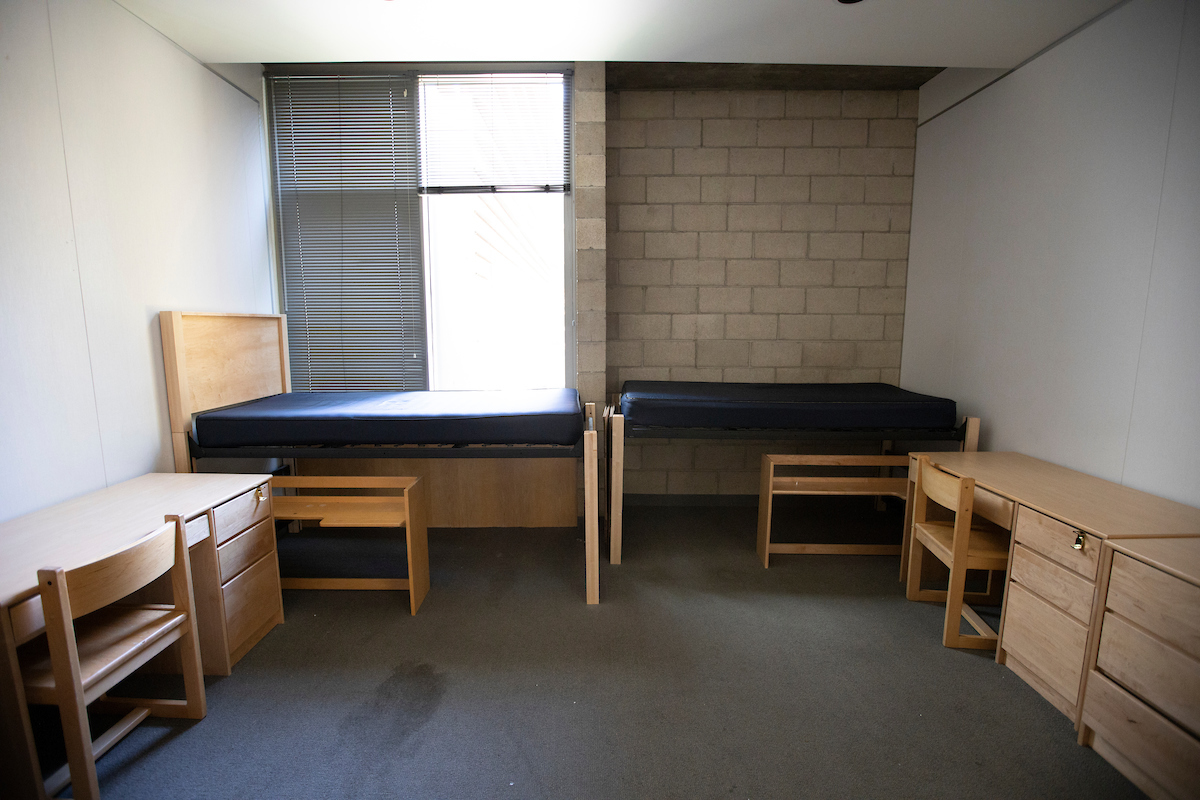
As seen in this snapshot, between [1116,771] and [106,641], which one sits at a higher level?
[106,641]

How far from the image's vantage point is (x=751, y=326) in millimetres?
3631

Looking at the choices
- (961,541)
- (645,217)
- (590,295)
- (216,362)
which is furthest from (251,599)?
(645,217)

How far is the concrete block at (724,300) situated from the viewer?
3.60 metres

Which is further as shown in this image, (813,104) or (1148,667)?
(813,104)

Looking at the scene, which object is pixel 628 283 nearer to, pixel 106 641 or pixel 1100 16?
pixel 1100 16

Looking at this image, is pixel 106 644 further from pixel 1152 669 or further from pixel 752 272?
→ pixel 752 272

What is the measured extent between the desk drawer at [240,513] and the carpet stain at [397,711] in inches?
30.3

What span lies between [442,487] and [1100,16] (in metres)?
3.89

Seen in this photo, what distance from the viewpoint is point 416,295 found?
11.4 feet

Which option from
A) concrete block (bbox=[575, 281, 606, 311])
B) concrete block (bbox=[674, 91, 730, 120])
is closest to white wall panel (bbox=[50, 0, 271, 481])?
concrete block (bbox=[575, 281, 606, 311])

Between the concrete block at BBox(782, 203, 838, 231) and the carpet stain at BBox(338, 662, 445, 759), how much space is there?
3.29 metres

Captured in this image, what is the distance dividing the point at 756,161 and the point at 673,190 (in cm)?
57

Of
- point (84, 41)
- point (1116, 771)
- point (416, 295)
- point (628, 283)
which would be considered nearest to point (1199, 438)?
point (1116, 771)

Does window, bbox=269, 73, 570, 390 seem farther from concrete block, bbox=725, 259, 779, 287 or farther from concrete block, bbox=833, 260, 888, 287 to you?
concrete block, bbox=833, 260, 888, 287
